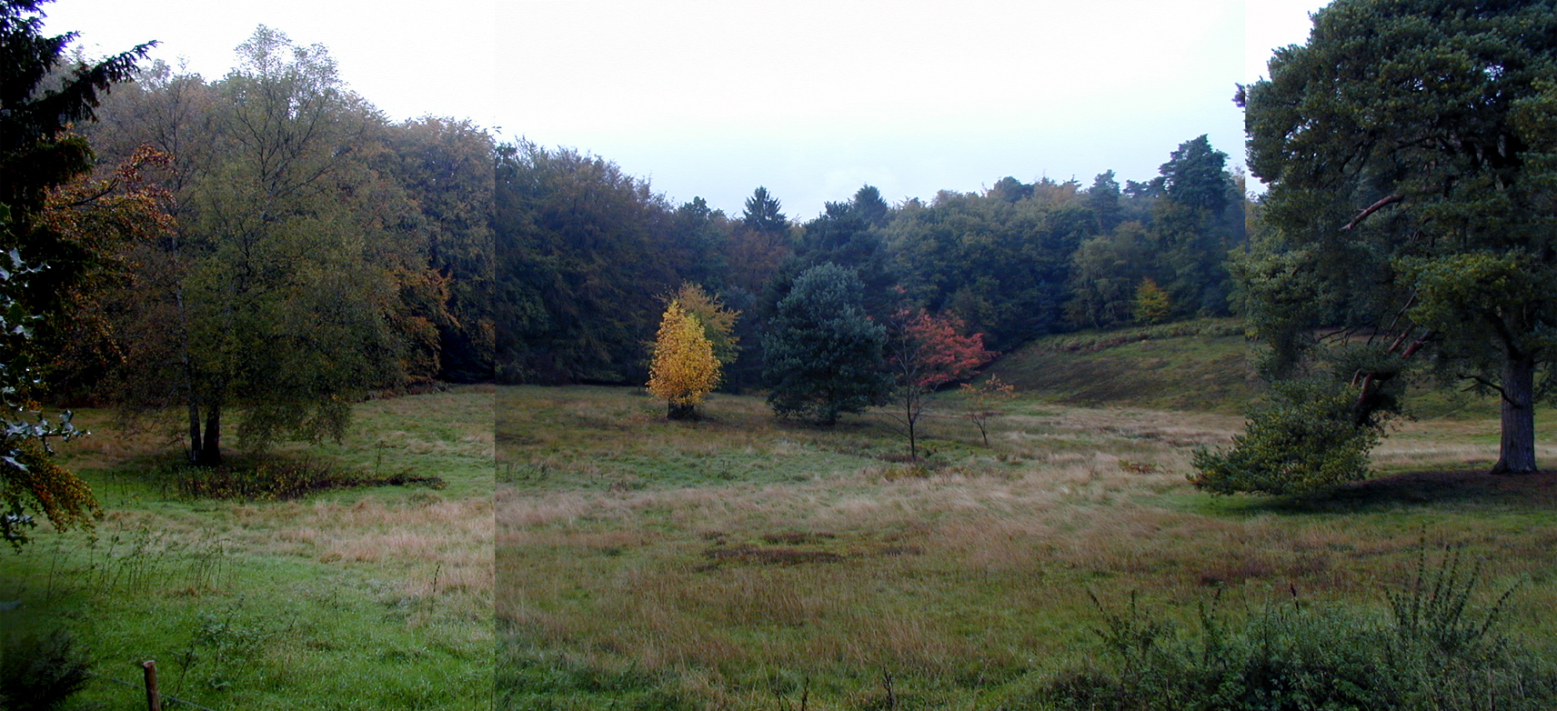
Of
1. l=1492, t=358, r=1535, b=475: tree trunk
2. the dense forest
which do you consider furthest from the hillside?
l=1492, t=358, r=1535, b=475: tree trunk

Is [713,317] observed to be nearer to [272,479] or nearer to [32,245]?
[32,245]

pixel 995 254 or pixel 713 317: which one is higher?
pixel 995 254

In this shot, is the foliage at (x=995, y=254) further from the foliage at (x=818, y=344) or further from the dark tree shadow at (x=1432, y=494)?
the dark tree shadow at (x=1432, y=494)

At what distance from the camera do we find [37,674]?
4.77 meters

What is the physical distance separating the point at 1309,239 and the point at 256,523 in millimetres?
17126

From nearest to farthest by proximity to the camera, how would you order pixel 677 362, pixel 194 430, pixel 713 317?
1. pixel 677 362
2. pixel 713 317
3. pixel 194 430

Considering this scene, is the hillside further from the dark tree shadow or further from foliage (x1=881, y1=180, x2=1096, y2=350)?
the dark tree shadow

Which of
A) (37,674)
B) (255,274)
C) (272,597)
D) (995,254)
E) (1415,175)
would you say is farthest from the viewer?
(255,274)

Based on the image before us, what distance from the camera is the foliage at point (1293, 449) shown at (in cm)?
924

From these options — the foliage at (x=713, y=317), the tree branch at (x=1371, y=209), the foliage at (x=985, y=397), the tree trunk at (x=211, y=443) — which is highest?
the tree branch at (x=1371, y=209)

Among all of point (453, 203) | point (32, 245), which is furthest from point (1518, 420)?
point (453, 203)

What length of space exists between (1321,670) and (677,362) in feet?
16.6

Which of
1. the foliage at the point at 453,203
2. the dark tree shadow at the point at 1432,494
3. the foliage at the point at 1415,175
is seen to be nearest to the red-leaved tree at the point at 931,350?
the foliage at the point at 1415,175

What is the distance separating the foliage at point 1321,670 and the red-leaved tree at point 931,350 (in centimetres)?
496
